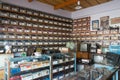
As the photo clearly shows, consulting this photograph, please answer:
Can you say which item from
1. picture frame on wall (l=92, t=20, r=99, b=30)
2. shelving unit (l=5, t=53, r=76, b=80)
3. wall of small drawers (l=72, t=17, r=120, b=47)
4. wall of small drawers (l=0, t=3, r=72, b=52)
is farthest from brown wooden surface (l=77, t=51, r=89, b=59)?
picture frame on wall (l=92, t=20, r=99, b=30)

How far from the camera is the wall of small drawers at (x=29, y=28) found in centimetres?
358

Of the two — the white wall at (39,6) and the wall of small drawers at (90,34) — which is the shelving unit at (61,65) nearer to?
the wall of small drawers at (90,34)

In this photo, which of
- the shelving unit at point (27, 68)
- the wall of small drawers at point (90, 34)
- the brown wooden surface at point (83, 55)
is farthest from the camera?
the brown wooden surface at point (83, 55)

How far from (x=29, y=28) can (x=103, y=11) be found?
10.4ft

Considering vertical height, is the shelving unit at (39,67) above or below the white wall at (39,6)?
below

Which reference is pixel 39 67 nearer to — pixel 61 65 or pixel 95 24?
pixel 61 65

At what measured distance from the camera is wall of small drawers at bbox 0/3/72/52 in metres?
3.58

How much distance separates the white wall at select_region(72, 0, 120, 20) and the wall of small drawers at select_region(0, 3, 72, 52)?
1037 mm

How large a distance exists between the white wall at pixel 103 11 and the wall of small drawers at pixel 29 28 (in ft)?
3.40

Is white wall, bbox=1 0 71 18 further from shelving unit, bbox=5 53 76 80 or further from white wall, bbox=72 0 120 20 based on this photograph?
shelving unit, bbox=5 53 76 80

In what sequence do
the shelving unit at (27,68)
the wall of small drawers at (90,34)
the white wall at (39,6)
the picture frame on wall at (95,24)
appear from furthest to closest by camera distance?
1. the picture frame on wall at (95,24)
2. the wall of small drawers at (90,34)
3. the white wall at (39,6)
4. the shelving unit at (27,68)

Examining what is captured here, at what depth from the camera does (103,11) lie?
4738mm

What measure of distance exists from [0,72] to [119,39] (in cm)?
409

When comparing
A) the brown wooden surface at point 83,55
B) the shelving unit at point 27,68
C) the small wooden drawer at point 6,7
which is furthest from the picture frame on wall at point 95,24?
the small wooden drawer at point 6,7
